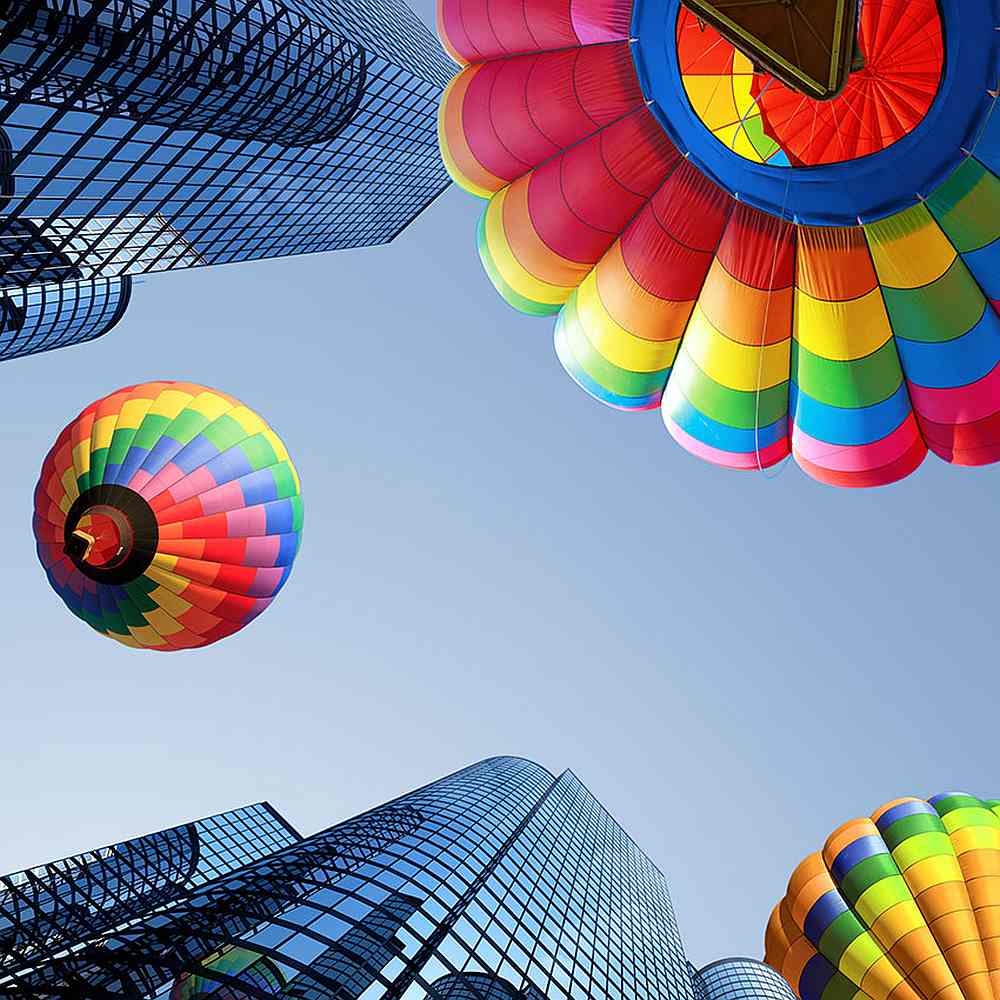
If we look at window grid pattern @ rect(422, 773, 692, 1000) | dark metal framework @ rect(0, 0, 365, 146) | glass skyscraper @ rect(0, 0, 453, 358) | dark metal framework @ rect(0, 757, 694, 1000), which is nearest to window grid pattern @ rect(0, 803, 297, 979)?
dark metal framework @ rect(0, 757, 694, 1000)

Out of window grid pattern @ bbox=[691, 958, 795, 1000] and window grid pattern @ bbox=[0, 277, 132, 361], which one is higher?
window grid pattern @ bbox=[0, 277, 132, 361]

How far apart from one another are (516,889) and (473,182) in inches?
1079

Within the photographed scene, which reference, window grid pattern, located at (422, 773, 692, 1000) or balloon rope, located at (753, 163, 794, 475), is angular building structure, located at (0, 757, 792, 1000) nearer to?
window grid pattern, located at (422, 773, 692, 1000)

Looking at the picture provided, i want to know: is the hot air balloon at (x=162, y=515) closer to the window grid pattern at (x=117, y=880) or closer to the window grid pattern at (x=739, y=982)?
the window grid pattern at (x=117, y=880)

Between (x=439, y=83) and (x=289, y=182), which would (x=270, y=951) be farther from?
(x=439, y=83)

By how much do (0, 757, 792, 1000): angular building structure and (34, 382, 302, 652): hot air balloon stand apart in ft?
24.2

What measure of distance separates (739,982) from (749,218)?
174 feet

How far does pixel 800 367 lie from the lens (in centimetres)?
997

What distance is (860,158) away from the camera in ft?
26.9

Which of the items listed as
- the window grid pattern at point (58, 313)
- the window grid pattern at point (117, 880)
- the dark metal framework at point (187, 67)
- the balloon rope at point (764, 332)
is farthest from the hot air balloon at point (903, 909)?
the window grid pattern at point (58, 313)

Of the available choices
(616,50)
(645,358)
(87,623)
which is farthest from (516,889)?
(616,50)

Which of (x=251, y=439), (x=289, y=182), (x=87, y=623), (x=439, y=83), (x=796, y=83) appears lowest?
(x=87, y=623)

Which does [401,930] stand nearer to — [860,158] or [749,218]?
[749,218]

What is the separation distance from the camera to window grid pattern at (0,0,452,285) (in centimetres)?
2520
